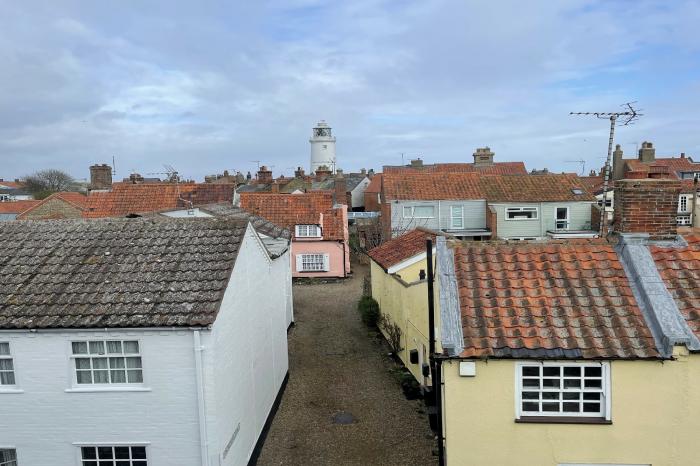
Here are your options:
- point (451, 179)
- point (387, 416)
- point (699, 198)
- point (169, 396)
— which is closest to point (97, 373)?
point (169, 396)

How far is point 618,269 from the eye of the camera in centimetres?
1034

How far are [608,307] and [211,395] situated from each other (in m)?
7.95

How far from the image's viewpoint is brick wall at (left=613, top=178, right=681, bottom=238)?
10.8 m

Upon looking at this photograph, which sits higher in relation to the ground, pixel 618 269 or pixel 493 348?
pixel 618 269

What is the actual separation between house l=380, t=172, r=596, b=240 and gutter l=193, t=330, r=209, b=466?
28.4 metres

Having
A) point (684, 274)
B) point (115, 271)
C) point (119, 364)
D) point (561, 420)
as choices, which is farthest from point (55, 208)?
point (684, 274)

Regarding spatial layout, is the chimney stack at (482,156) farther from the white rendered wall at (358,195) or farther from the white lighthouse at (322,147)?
the white lighthouse at (322,147)

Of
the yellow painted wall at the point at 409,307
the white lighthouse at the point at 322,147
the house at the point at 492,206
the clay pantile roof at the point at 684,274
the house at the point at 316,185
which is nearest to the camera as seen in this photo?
the clay pantile roof at the point at 684,274

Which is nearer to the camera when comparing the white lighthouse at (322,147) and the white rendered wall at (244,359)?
the white rendered wall at (244,359)

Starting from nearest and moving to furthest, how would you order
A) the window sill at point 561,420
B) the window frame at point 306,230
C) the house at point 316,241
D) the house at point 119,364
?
the window sill at point 561,420, the house at point 119,364, the window frame at point 306,230, the house at point 316,241

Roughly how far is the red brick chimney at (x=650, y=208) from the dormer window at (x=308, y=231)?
2787cm

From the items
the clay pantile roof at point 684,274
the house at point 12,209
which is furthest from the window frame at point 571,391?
the house at point 12,209

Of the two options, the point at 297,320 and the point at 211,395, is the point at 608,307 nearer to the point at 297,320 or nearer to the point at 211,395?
the point at 211,395

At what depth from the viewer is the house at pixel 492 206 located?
38469 millimetres
